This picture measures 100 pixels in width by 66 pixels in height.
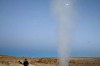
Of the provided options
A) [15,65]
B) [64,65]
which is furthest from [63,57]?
[15,65]

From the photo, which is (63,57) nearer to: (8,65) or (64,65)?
(64,65)

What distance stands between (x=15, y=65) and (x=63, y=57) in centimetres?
1773

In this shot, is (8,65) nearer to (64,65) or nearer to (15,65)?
(15,65)

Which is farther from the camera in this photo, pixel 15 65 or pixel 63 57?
pixel 15 65

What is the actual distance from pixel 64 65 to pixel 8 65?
17.4 m

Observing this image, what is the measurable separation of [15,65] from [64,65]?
Answer: 1705 centimetres

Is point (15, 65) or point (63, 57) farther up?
point (15, 65)

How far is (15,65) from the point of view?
4009cm

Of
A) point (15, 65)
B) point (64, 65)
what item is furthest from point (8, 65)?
point (64, 65)

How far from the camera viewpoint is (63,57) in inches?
1003

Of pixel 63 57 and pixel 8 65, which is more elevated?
pixel 8 65

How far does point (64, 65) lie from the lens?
26.2 metres

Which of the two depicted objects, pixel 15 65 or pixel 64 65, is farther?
pixel 15 65

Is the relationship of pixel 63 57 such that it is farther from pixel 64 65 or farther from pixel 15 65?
pixel 15 65
